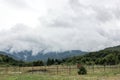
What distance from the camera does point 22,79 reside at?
1606 inches

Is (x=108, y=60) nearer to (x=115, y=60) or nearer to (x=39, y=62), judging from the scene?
(x=115, y=60)

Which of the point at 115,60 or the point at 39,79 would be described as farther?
the point at 115,60

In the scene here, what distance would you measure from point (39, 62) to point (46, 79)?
8363 cm

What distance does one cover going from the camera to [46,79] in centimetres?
4069

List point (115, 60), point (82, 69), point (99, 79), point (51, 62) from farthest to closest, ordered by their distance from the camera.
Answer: point (51, 62) < point (115, 60) < point (82, 69) < point (99, 79)

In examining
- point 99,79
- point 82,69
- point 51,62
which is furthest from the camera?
point 51,62

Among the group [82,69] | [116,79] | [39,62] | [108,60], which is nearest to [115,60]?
[108,60]

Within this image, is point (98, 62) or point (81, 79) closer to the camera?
point (81, 79)

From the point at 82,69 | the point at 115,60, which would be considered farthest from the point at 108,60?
the point at 82,69

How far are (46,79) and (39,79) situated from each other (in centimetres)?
113

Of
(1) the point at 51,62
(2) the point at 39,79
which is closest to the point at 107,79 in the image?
(2) the point at 39,79

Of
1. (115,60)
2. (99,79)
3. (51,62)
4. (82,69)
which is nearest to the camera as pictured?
(99,79)

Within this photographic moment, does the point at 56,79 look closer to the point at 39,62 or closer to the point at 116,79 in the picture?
the point at 116,79

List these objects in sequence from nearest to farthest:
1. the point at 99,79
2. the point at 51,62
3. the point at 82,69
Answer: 1. the point at 99,79
2. the point at 82,69
3. the point at 51,62
